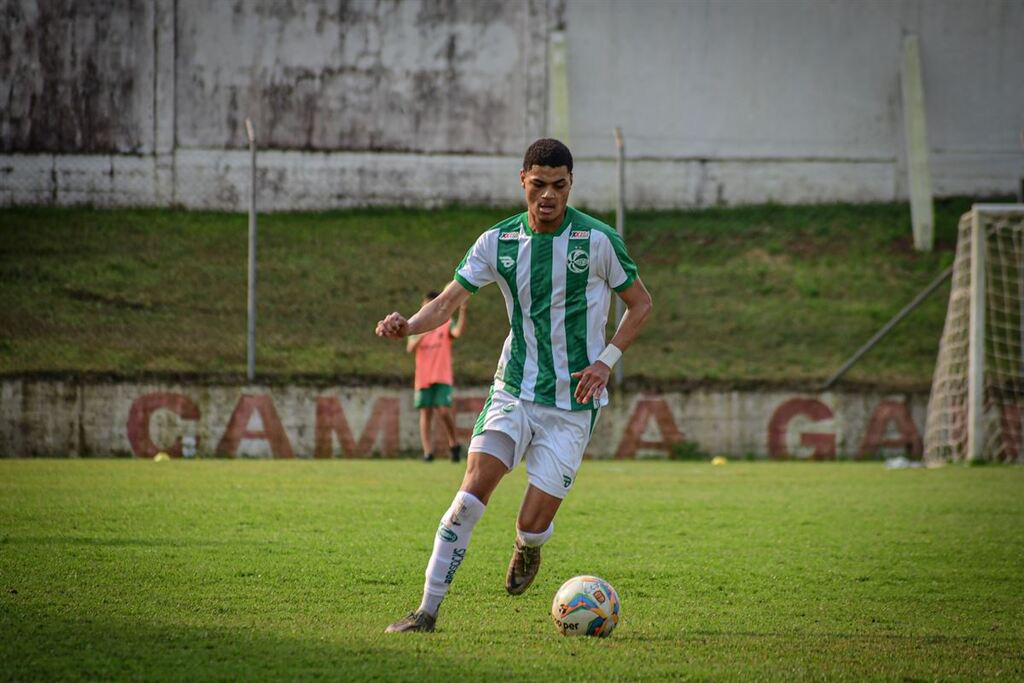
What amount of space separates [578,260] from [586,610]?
62.3 inches

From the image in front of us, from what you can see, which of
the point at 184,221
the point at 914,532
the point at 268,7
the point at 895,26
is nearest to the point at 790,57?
the point at 895,26

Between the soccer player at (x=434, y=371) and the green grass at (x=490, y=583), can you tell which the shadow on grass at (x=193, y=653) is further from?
the soccer player at (x=434, y=371)

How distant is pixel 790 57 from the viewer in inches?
1017

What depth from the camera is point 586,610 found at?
5316mm

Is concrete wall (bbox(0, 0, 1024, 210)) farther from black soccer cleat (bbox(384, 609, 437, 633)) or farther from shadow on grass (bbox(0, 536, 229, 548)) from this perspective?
black soccer cleat (bbox(384, 609, 437, 633))

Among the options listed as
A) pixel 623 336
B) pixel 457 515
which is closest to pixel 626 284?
pixel 623 336

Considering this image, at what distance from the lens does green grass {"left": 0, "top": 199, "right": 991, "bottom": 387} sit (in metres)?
17.4

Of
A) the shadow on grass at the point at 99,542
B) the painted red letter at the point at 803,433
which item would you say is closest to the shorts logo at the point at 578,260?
the shadow on grass at the point at 99,542

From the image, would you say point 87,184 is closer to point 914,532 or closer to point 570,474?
point 914,532

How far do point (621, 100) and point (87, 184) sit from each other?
10418 millimetres

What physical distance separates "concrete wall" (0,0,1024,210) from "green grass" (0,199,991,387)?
118 centimetres

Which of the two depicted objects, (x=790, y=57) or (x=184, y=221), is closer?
(x=184, y=221)

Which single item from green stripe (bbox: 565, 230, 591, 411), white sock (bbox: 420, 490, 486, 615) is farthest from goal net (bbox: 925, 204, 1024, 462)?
white sock (bbox: 420, 490, 486, 615)

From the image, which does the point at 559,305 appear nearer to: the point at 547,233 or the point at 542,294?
the point at 542,294
